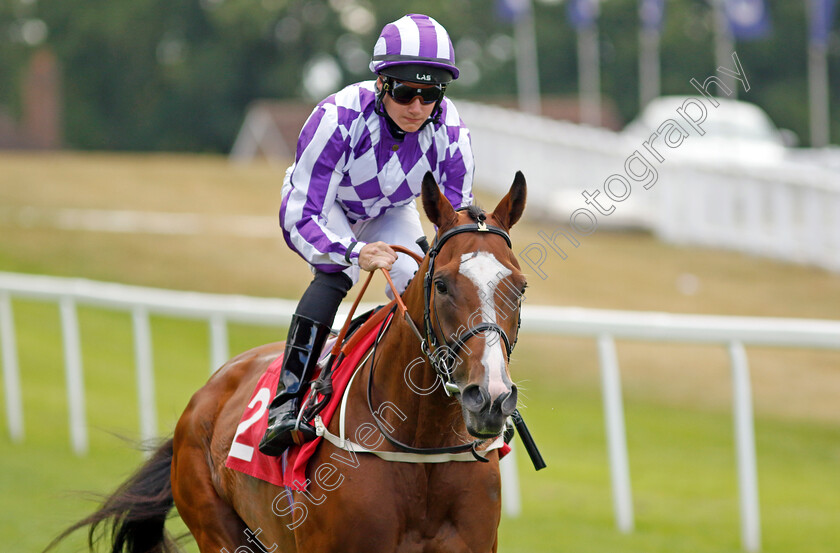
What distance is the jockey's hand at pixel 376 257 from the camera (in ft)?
10.5

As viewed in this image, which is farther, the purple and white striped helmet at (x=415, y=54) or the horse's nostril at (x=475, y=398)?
the purple and white striped helmet at (x=415, y=54)

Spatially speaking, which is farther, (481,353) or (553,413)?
(553,413)

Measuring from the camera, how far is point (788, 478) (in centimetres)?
739

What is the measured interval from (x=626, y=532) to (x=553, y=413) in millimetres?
3600

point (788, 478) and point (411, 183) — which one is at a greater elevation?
point (411, 183)

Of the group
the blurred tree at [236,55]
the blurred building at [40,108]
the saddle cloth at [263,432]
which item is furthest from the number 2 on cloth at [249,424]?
the blurred building at [40,108]

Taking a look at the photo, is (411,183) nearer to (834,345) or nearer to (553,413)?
(834,345)

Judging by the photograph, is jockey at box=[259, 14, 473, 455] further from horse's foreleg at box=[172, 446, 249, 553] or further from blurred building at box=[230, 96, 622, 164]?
blurred building at box=[230, 96, 622, 164]

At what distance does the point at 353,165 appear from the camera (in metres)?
3.62

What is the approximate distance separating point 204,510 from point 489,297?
190 centimetres

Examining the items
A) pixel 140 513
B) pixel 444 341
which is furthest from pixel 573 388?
pixel 444 341

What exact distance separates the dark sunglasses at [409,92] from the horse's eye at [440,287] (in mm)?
794

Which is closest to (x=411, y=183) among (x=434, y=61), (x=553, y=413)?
(x=434, y=61)

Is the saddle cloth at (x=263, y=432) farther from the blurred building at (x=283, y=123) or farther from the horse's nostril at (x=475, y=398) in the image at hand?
the blurred building at (x=283, y=123)
